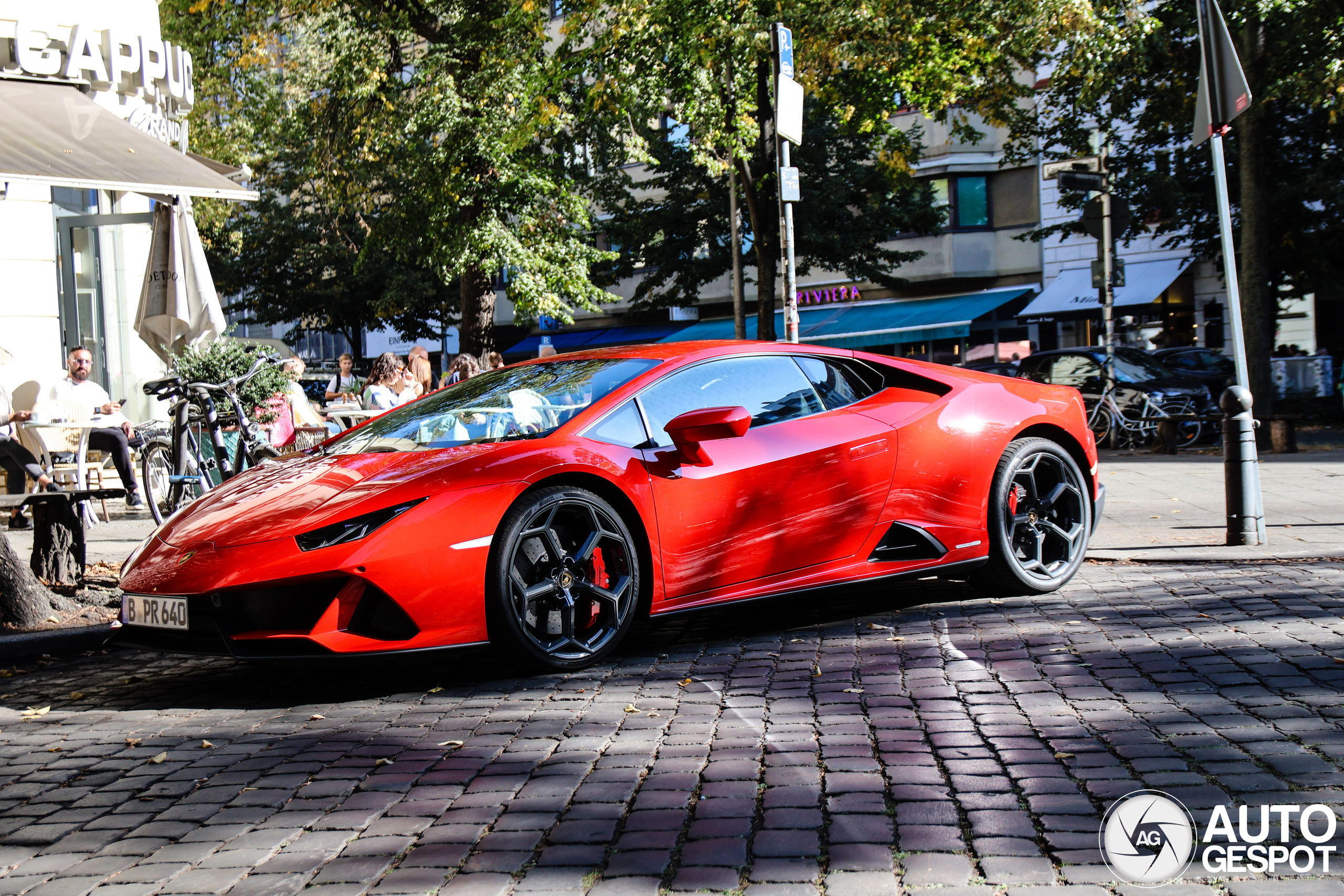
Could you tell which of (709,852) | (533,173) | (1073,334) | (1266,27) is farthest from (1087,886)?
(1073,334)

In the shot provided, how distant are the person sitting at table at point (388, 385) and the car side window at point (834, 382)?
6114 mm

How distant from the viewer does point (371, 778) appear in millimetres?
3584

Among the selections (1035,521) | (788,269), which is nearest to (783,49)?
(788,269)

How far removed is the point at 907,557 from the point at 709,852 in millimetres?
3124

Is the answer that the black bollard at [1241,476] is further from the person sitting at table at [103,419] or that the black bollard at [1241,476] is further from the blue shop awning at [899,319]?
the blue shop awning at [899,319]

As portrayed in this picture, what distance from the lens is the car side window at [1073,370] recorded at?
17.7 metres

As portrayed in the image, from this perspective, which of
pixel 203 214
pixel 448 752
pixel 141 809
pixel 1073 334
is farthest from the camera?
pixel 1073 334

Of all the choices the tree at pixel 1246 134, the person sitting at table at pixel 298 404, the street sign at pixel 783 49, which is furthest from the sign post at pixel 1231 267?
the tree at pixel 1246 134

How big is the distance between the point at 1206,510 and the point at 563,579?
21.0 ft

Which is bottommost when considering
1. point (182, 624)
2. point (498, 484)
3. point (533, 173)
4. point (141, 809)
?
point (141, 809)

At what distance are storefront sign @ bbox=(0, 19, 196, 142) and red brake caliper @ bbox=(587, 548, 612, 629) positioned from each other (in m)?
9.33

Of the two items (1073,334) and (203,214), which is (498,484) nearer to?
(203,214)

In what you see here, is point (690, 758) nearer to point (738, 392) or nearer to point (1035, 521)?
point (738, 392)

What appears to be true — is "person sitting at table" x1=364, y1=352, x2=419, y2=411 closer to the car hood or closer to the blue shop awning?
the car hood
